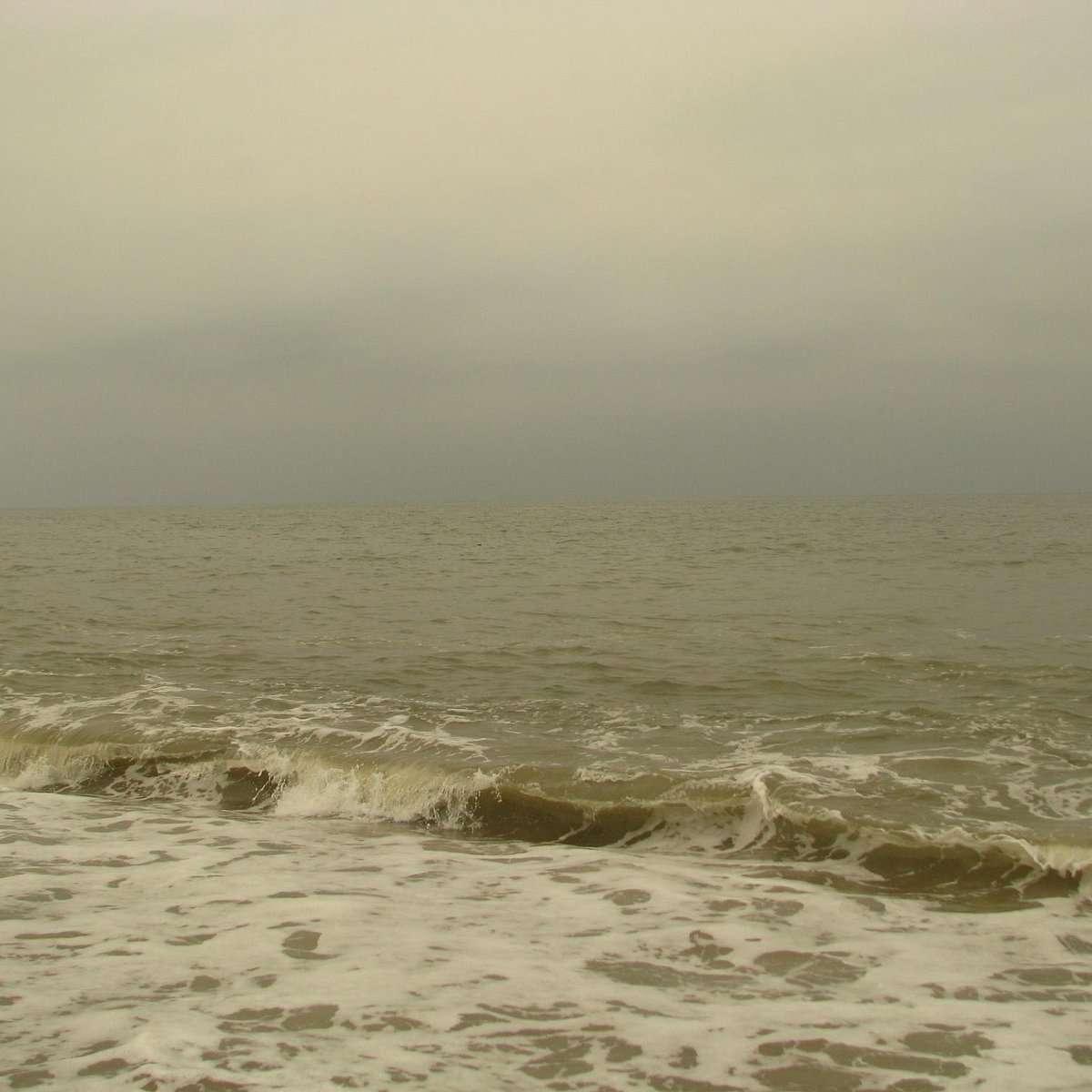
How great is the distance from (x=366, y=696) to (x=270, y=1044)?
8.31 m

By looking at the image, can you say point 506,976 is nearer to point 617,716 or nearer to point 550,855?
point 550,855

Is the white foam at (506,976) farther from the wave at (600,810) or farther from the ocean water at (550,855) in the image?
the wave at (600,810)

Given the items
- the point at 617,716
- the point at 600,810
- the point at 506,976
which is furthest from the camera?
the point at 617,716

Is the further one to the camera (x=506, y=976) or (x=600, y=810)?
(x=600, y=810)

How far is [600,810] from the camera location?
8086 mm

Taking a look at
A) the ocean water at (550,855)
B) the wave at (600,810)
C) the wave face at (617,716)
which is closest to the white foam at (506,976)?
the ocean water at (550,855)

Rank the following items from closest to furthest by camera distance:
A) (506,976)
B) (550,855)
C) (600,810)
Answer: (506,976)
(550,855)
(600,810)

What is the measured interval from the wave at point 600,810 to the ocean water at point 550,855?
4 cm

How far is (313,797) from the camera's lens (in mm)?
8805

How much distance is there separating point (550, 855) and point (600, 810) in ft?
3.26

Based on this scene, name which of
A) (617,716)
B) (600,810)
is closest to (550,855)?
(600,810)

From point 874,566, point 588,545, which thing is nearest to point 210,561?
point 588,545

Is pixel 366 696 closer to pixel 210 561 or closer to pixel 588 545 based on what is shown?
pixel 210 561

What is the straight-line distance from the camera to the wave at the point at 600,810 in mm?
6688
